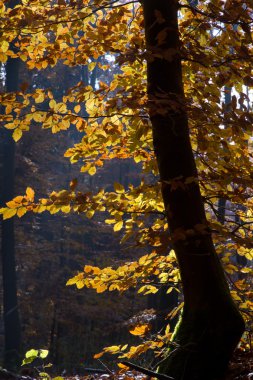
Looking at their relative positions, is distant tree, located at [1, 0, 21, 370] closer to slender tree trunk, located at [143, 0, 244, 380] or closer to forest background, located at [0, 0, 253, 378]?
forest background, located at [0, 0, 253, 378]

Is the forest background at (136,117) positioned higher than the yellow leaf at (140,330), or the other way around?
the forest background at (136,117)

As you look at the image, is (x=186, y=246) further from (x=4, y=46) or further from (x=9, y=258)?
(x=9, y=258)

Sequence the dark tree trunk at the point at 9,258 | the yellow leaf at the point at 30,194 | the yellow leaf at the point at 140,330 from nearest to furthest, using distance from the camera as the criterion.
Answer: the yellow leaf at the point at 30,194 < the yellow leaf at the point at 140,330 < the dark tree trunk at the point at 9,258

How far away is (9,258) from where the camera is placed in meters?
16.5

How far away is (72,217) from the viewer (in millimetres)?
23219

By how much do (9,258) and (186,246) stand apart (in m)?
13.9

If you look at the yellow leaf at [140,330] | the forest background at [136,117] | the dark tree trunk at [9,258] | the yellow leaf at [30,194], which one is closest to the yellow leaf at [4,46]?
the forest background at [136,117]

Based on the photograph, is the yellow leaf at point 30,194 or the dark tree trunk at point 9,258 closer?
the yellow leaf at point 30,194

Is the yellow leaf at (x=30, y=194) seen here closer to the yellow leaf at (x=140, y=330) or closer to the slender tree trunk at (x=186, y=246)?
the slender tree trunk at (x=186, y=246)

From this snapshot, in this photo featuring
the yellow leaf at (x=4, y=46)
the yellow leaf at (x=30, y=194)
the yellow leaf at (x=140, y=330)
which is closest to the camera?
the yellow leaf at (x=30, y=194)

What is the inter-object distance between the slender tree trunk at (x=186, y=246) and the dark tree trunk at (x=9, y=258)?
13.4 meters

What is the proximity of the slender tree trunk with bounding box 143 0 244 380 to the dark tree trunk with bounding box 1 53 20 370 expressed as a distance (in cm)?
1336

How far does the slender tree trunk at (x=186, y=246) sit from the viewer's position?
3430 millimetres

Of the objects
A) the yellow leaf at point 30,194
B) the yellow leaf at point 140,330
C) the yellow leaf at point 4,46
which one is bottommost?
the yellow leaf at point 140,330
